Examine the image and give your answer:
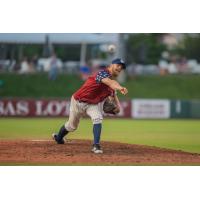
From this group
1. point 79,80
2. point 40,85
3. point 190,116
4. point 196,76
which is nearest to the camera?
point 40,85

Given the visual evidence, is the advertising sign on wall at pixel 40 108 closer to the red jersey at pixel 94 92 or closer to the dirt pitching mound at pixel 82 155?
the dirt pitching mound at pixel 82 155

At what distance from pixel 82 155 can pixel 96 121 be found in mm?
490

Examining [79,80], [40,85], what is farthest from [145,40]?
[40,85]

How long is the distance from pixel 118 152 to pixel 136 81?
328 inches

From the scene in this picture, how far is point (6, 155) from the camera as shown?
28.9 ft

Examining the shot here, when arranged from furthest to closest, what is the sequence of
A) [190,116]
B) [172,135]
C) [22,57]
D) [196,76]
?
1. [190,116]
2. [196,76]
3. [172,135]
4. [22,57]

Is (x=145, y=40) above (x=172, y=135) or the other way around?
above

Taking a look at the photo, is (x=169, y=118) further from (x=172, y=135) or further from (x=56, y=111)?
(x=172, y=135)

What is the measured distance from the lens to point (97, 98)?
8.95 m

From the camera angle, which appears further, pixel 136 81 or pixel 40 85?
pixel 136 81

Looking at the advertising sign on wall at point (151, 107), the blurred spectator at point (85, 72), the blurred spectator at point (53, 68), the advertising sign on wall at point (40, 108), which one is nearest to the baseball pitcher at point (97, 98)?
the blurred spectator at point (53, 68)

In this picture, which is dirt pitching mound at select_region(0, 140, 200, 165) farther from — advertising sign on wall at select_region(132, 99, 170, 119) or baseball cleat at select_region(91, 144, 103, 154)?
advertising sign on wall at select_region(132, 99, 170, 119)

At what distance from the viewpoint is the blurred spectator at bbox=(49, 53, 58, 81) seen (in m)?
13.1

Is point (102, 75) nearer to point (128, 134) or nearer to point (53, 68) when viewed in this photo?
point (128, 134)
